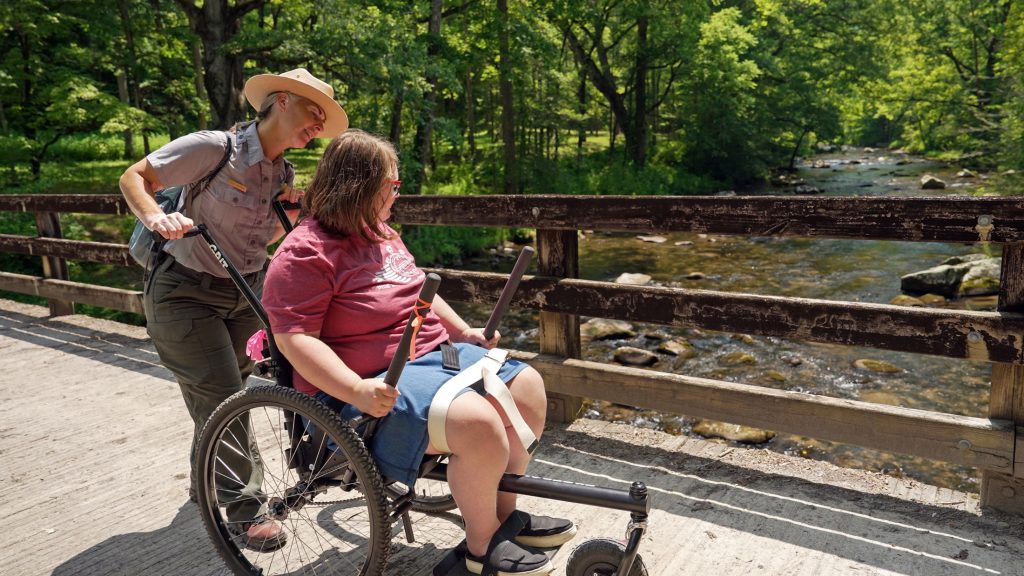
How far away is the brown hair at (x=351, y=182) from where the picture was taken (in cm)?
217

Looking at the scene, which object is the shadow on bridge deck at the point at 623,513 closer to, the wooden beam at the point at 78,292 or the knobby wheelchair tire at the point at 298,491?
the knobby wheelchair tire at the point at 298,491

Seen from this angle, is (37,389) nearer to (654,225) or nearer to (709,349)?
(654,225)

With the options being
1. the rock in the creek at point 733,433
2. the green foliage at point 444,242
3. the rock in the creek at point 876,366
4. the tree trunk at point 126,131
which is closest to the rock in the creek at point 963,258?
the rock in the creek at point 876,366

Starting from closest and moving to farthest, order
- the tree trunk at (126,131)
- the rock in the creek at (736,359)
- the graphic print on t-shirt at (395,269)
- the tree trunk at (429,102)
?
the graphic print on t-shirt at (395,269) < the rock in the creek at (736,359) < the tree trunk at (429,102) < the tree trunk at (126,131)

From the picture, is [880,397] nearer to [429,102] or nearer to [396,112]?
[429,102]

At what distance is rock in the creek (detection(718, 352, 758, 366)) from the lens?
26.2 feet

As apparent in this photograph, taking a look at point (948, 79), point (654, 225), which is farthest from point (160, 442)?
point (948, 79)

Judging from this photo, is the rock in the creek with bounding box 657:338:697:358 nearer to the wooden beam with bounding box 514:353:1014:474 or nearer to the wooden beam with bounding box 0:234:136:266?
the wooden beam with bounding box 514:353:1014:474

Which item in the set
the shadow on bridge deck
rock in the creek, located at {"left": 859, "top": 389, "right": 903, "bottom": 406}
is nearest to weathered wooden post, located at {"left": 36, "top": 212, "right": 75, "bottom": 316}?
the shadow on bridge deck

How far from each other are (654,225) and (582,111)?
25.5 m

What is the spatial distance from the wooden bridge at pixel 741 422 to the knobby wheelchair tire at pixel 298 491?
0.27 m

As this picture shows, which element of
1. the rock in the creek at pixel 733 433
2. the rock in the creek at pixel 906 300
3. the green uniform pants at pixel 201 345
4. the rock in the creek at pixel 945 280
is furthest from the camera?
the rock in the creek at pixel 945 280

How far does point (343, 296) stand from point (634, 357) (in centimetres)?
622

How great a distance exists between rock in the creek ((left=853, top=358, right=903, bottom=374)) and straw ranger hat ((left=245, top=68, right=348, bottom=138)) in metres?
6.58
